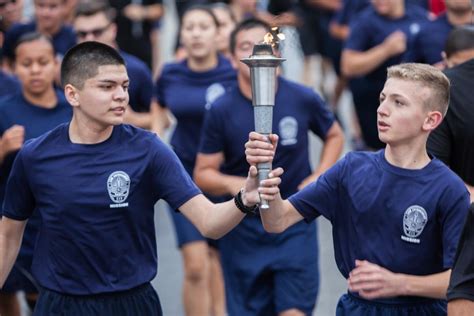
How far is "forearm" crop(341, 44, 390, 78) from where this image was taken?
1087 centimetres

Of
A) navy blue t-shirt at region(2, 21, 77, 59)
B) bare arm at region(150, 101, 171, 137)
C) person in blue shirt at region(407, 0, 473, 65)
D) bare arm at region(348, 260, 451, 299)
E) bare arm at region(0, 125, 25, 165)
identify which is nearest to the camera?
bare arm at region(348, 260, 451, 299)

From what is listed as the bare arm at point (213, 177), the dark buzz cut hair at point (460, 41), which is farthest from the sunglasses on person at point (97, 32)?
the dark buzz cut hair at point (460, 41)

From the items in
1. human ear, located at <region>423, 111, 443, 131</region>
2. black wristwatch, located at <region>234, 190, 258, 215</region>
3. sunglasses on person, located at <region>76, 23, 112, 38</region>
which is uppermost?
human ear, located at <region>423, 111, 443, 131</region>

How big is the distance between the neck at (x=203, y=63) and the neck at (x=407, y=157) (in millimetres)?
3957

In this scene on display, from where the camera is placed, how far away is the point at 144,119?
8898mm

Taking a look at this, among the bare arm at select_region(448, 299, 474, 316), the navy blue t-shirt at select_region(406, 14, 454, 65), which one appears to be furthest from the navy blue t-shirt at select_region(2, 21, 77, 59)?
the bare arm at select_region(448, 299, 474, 316)

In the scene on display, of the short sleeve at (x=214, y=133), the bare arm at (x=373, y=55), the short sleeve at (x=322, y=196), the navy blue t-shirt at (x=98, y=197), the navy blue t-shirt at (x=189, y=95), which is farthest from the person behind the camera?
the bare arm at (x=373, y=55)

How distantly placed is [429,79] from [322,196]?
701mm

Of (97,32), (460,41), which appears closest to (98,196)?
(460,41)

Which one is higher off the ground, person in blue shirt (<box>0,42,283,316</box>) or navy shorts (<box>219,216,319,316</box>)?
person in blue shirt (<box>0,42,283,316</box>)

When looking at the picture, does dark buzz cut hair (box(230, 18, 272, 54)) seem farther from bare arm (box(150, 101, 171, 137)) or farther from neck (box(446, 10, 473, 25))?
neck (box(446, 10, 473, 25))

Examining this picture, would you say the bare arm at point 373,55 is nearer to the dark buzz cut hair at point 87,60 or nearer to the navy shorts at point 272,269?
the navy shorts at point 272,269

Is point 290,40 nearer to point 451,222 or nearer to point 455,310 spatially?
point 451,222

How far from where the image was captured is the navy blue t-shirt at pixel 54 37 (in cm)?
1059
